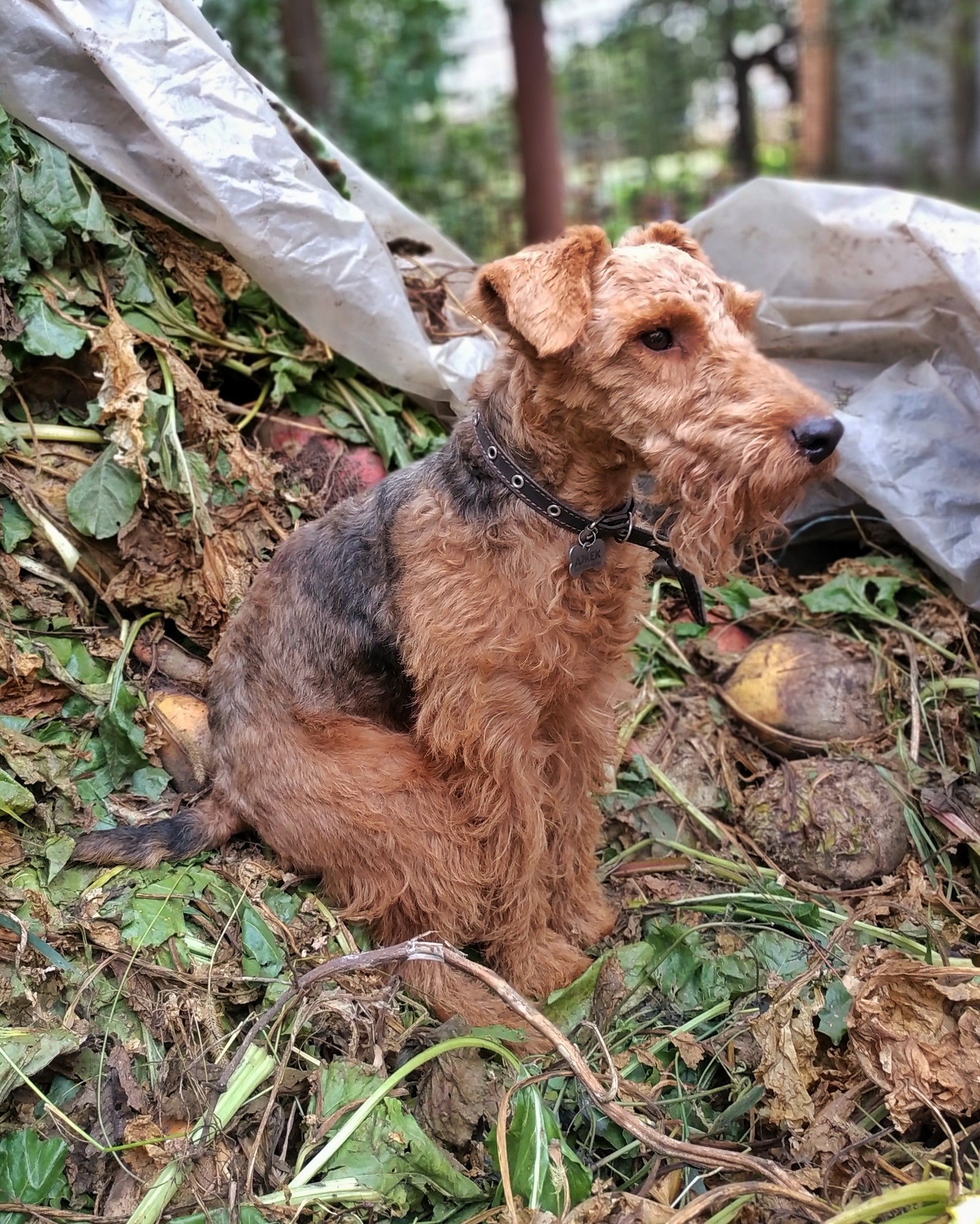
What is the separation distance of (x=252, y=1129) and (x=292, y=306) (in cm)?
269

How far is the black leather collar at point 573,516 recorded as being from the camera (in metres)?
2.41

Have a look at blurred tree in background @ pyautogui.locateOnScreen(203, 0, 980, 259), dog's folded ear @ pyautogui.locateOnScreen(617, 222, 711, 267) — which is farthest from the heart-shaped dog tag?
blurred tree in background @ pyautogui.locateOnScreen(203, 0, 980, 259)

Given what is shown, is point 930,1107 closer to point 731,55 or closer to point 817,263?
point 817,263

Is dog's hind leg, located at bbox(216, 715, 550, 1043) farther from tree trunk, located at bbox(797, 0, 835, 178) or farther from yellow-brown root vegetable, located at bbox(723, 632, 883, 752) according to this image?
tree trunk, located at bbox(797, 0, 835, 178)

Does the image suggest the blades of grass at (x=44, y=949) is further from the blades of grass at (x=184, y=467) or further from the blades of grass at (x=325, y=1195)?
the blades of grass at (x=184, y=467)

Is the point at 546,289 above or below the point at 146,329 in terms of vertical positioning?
above

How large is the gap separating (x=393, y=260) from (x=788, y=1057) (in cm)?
298

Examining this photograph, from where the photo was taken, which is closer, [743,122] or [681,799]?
[681,799]

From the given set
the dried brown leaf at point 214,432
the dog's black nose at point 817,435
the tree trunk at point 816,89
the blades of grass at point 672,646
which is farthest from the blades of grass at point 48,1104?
the tree trunk at point 816,89

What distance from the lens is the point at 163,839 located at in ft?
8.77

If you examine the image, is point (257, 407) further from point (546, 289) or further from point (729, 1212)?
point (729, 1212)

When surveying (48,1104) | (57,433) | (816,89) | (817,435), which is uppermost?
(817,435)

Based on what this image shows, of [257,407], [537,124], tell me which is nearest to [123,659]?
[257,407]

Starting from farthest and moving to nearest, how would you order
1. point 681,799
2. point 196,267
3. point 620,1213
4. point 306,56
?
point 306,56, point 196,267, point 681,799, point 620,1213
